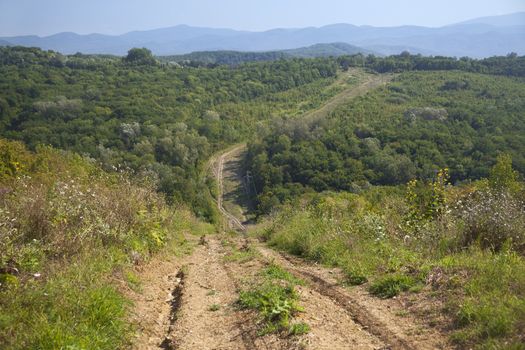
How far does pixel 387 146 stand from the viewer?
55.1 m

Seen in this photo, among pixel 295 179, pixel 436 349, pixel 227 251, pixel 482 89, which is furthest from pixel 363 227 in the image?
pixel 482 89

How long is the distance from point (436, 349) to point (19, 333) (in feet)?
14.9

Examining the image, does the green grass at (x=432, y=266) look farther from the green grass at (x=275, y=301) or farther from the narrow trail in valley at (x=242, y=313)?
the green grass at (x=275, y=301)

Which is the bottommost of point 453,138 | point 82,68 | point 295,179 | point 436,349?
point 295,179

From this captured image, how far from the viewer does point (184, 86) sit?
302 feet

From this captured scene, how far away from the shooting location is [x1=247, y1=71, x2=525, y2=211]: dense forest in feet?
163

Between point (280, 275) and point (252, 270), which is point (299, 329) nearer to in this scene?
point (280, 275)

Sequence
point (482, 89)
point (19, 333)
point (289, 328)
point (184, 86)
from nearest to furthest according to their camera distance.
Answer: point (19, 333) → point (289, 328) → point (482, 89) → point (184, 86)

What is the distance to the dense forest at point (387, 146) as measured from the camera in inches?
1954

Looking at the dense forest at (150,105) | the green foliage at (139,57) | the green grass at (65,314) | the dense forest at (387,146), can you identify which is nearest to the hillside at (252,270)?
the green grass at (65,314)

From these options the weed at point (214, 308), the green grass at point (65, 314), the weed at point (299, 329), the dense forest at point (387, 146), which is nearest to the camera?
the green grass at point (65, 314)

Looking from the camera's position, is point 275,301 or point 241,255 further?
point 241,255

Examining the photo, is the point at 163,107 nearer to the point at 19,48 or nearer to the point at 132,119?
the point at 132,119

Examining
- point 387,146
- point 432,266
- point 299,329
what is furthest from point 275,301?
point 387,146
